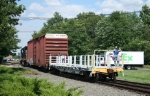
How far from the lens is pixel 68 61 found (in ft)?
87.0

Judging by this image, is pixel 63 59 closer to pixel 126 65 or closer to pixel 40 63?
pixel 40 63

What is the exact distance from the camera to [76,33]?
281 feet

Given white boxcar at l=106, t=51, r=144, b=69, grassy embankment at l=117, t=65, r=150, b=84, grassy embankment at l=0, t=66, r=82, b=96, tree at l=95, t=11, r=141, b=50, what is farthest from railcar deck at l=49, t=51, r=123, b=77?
tree at l=95, t=11, r=141, b=50

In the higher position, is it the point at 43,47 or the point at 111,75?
the point at 43,47

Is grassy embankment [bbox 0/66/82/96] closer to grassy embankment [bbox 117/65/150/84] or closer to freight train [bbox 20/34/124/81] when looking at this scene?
freight train [bbox 20/34/124/81]

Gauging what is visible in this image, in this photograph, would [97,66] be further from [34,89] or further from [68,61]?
[34,89]

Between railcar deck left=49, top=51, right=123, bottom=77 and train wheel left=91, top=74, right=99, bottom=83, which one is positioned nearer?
railcar deck left=49, top=51, right=123, bottom=77

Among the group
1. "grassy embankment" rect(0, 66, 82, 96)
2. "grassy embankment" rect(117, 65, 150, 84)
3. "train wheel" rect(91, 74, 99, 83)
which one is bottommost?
"grassy embankment" rect(117, 65, 150, 84)

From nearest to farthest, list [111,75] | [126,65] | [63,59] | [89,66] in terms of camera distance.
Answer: [89,66] → [111,75] → [63,59] → [126,65]

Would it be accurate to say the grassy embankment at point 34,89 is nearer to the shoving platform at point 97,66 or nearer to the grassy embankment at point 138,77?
the shoving platform at point 97,66

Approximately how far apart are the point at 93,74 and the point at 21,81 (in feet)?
41.6

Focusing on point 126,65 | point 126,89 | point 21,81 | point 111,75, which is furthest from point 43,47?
point 126,65

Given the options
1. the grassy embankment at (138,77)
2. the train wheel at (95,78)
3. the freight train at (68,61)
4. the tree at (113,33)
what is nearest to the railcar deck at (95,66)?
the freight train at (68,61)

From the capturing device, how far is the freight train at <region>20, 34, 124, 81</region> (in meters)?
20.8
